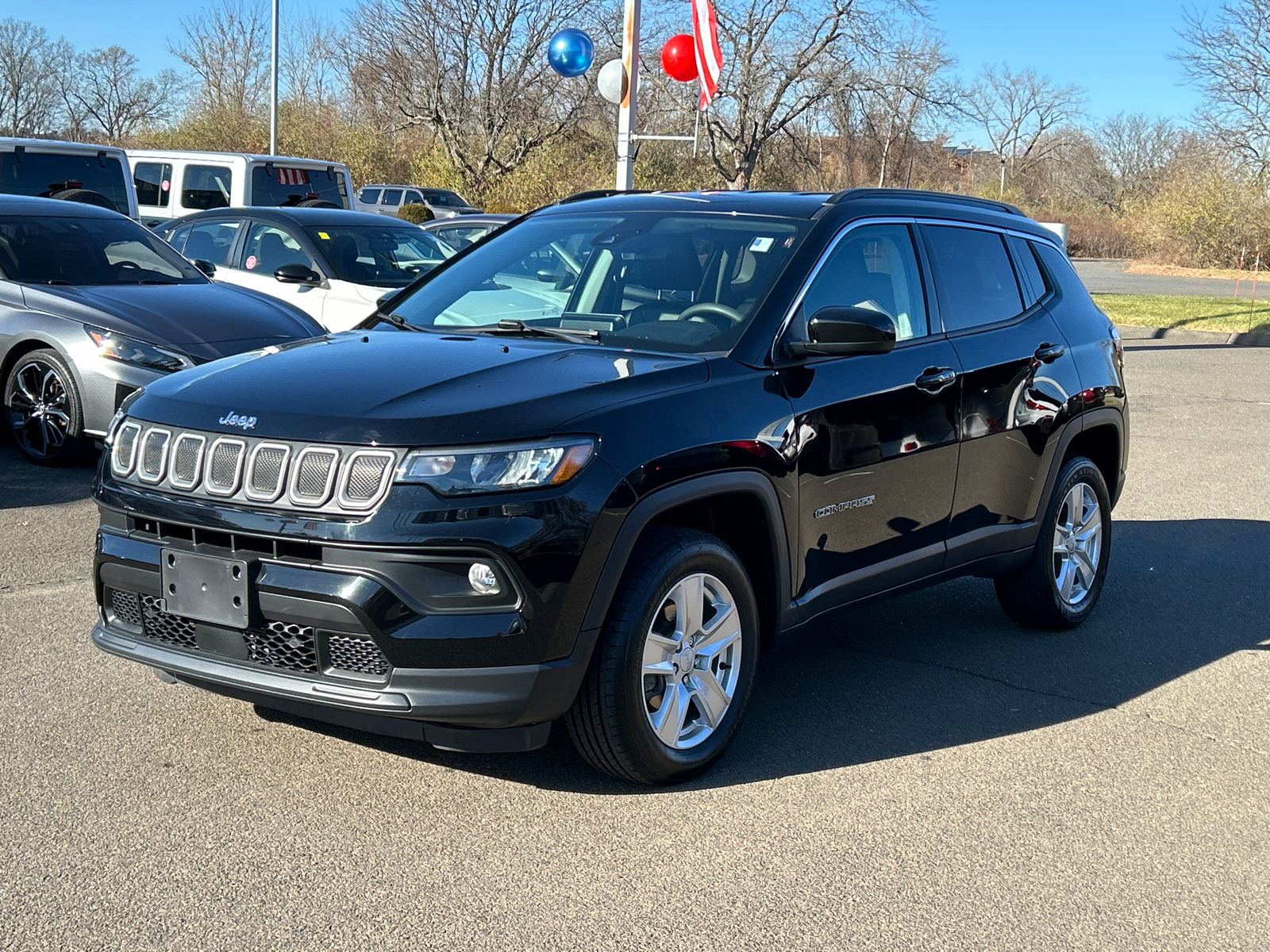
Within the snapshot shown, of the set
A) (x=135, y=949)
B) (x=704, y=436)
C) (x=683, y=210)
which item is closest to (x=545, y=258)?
(x=683, y=210)

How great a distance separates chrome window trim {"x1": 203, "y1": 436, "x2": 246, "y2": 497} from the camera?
353cm

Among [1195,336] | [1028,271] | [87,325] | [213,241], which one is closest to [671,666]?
[1028,271]

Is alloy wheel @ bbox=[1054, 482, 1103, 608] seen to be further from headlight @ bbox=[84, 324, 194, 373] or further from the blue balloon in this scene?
the blue balloon

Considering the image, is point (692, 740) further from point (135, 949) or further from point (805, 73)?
point (805, 73)

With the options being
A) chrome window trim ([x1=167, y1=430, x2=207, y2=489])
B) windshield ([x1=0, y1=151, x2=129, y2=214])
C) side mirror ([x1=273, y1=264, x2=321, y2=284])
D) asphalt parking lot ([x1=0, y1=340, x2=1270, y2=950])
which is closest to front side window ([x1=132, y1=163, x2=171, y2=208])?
windshield ([x1=0, y1=151, x2=129, y2=214])

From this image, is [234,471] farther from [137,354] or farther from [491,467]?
[137,354]

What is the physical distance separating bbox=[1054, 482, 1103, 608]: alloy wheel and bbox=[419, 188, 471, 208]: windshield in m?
30.5

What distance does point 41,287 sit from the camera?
27.3 ft

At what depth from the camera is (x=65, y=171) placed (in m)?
13.6

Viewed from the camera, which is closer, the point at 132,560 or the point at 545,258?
the point at 132,560

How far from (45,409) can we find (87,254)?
1461mm

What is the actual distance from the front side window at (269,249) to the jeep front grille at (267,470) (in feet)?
25.1

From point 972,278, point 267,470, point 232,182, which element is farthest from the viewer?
point 232,182

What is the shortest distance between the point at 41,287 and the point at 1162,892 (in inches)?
293
